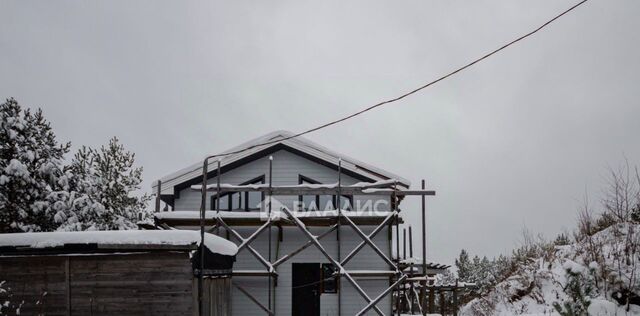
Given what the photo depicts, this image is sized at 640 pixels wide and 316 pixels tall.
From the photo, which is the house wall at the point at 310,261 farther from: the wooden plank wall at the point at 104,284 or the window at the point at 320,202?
the wooden plank wall at the point at 104,284

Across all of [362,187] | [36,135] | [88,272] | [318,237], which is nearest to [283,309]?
[318,237]

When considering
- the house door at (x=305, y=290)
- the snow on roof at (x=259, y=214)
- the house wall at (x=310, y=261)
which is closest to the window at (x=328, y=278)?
the house door at (x=305, y=290)

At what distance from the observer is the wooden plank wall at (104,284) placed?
39.7 feet

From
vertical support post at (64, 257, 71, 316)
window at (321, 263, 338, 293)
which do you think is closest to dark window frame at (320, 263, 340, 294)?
window at (321, 263, 338, 293)

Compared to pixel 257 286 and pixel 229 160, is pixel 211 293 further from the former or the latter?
pixel 229 160

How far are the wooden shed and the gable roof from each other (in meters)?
7.91

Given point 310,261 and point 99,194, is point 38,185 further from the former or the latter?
point 310,261

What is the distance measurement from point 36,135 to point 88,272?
748 inches

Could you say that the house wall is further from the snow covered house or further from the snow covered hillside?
the snow covered hillside

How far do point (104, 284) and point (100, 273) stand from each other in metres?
→ 0.24

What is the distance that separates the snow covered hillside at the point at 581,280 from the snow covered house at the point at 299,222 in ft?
13.3

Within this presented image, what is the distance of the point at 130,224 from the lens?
1346 inches

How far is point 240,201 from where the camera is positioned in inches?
814

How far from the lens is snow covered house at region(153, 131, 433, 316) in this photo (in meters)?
18.8
